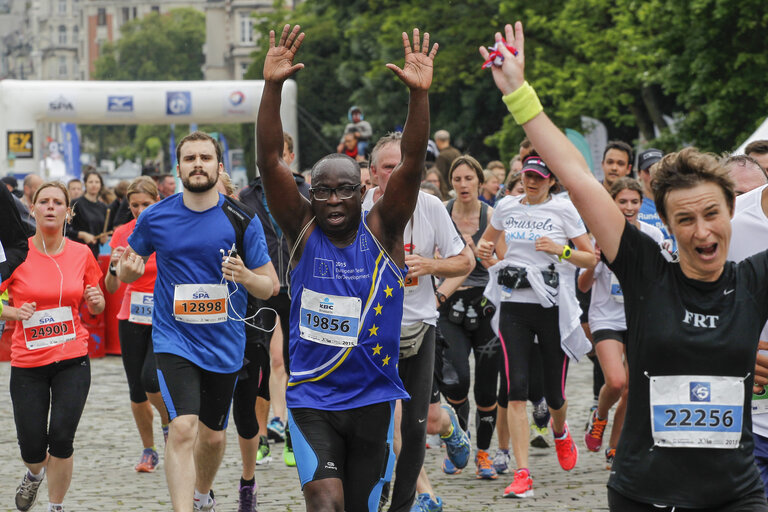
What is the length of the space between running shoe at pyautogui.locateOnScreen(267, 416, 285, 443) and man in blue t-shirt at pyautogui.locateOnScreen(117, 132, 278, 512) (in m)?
3.39

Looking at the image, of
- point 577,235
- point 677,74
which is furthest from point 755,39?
point 577,235

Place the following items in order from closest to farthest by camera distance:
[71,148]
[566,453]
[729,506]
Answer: [729,506] → [566,453] → [71,148]

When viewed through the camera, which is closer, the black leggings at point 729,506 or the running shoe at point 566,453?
the black leggings at point 729,506

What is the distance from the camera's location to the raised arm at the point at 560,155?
13.2 ft

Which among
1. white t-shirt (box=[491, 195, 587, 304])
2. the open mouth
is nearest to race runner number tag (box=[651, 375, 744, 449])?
the open mouth

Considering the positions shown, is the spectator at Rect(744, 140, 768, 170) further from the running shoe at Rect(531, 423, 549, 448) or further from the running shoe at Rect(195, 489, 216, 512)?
the running shoe at Rect(531, 423, 549, 448)

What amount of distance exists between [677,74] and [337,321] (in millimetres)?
19135

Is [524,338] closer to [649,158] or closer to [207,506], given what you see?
[207,506]

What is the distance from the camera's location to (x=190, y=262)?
6.90 m

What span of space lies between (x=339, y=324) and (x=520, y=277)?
3.56 meters

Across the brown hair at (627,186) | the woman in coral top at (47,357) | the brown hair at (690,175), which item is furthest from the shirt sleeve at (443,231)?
the brown hair at (690,175)

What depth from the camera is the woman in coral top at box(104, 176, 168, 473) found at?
9.05 meters

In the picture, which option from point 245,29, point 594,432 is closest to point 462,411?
point 594,432

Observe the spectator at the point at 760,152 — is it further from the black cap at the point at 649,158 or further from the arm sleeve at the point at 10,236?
the arm sleeve at the point at 10,236
